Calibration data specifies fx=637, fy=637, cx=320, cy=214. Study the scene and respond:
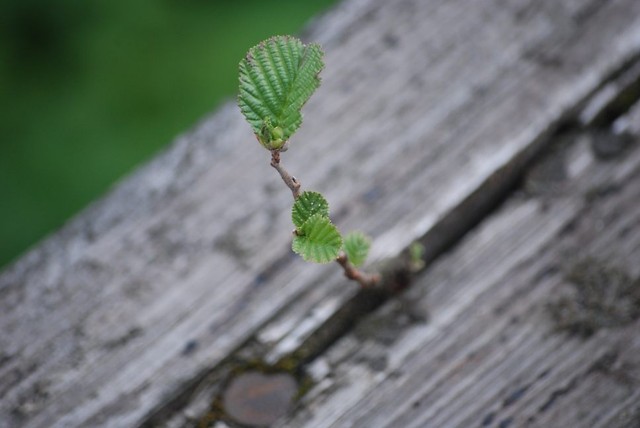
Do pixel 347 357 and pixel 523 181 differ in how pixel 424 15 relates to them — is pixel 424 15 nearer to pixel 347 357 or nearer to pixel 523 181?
pixel 523 181

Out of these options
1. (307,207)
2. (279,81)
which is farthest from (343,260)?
(279,81)

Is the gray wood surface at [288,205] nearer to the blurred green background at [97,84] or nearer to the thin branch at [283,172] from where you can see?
the thin branch at [283,172]

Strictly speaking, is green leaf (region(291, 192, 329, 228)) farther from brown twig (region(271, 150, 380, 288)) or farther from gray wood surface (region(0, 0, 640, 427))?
gray wood surface (region(0, 0, 640, 427))

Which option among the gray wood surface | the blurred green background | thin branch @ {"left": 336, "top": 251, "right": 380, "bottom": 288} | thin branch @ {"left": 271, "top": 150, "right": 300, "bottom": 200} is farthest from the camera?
the blurred green background

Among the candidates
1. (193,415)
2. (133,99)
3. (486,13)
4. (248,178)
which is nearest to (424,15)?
Result: (486,13)

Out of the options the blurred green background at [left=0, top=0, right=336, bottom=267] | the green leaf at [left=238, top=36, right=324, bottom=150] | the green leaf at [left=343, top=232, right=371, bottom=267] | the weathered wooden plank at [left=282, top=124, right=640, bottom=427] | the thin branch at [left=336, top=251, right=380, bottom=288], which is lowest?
the weathered wooden plank at [left=282, top=124, right=640, bottom=427]

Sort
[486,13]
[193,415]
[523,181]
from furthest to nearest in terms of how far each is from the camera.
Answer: [486,13]
[523,181]
[193,415]

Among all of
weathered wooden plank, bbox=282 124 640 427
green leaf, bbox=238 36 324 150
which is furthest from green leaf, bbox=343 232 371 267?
green leaf, bbox=238 36 324 150
